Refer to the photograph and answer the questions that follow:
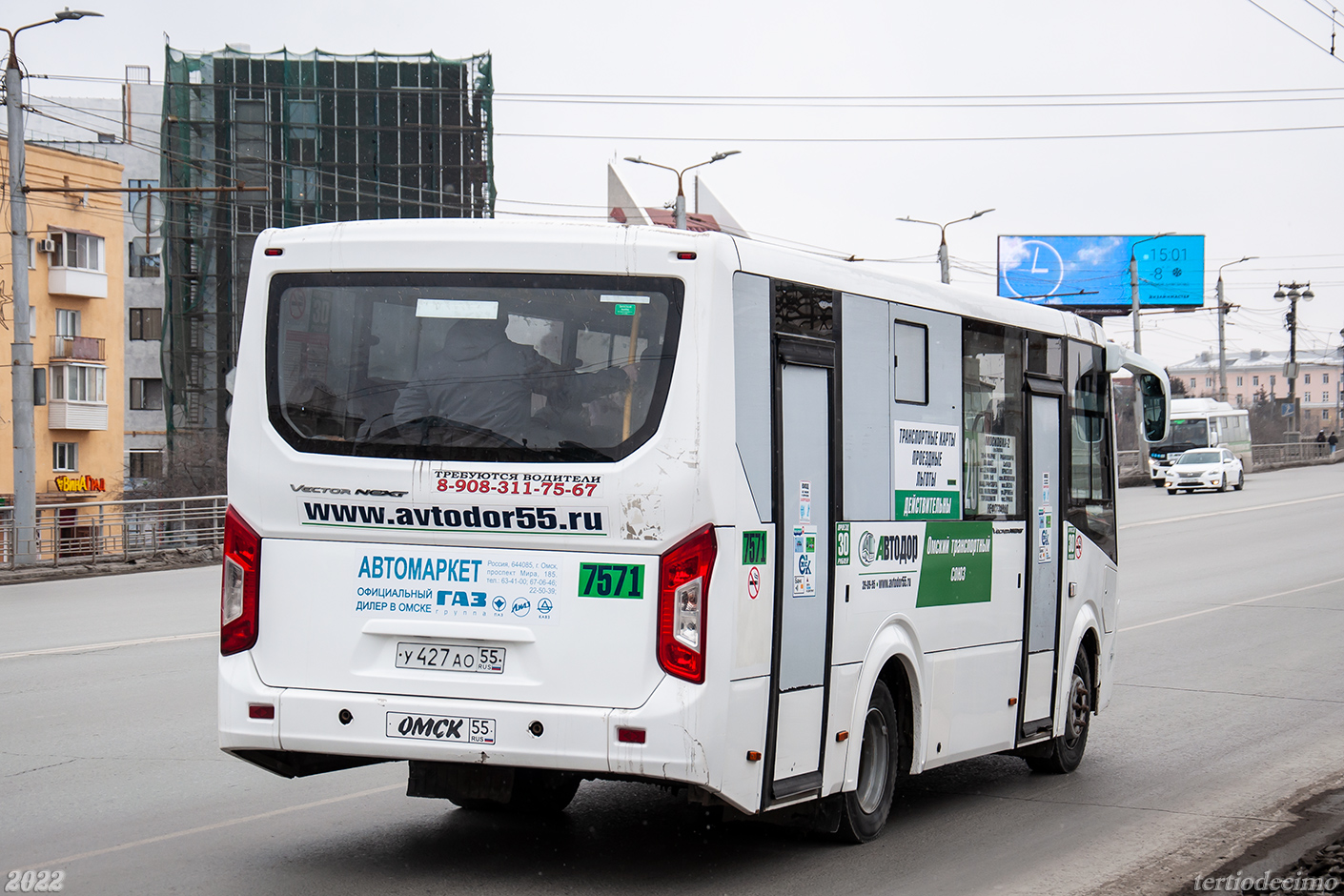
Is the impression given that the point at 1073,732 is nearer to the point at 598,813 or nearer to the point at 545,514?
the point at 598,813

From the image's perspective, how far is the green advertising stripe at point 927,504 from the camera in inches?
294

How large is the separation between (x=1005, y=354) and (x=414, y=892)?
14.6 feet

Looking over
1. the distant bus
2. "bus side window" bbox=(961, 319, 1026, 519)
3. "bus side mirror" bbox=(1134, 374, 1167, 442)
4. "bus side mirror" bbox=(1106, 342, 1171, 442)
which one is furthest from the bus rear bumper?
the distant bus

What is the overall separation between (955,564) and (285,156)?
2602 inches

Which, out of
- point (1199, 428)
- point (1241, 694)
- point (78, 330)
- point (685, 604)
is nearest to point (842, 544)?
point (685, 604)

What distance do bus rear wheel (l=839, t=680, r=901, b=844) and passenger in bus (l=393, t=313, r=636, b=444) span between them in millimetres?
2139

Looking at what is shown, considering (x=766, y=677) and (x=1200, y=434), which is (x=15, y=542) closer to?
(x=766, y=677)

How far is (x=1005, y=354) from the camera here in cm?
862

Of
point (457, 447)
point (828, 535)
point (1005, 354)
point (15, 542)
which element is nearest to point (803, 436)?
point (828, 535)

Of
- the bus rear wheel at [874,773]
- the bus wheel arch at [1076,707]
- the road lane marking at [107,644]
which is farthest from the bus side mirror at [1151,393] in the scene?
the road lane marking at [107,644]

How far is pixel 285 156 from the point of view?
69750 mm

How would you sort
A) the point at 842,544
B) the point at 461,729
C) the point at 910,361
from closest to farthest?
the point at 461,729
the point at 842,544
the point at 910,361

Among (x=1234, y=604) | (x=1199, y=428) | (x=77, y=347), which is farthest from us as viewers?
(x=1199, y=428)

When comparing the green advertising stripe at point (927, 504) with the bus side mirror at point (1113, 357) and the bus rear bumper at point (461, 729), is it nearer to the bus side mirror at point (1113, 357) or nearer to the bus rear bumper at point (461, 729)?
the bus rear bumper at point (461, 729)
